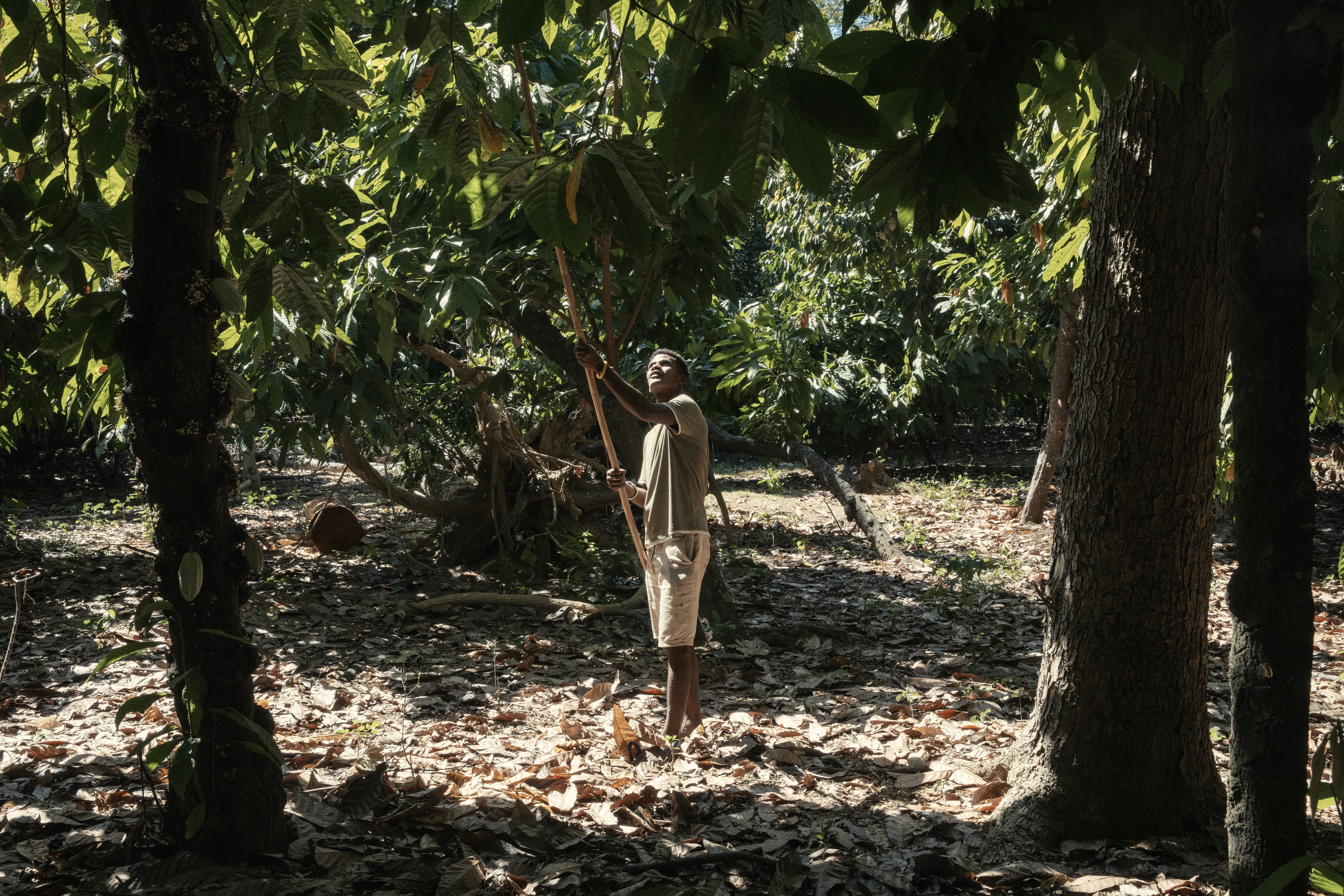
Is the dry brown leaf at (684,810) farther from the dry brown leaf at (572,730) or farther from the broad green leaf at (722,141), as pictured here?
the broad green leaf at (722,141)

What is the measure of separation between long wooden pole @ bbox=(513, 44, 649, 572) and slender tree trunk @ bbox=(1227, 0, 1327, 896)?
1.11 metres

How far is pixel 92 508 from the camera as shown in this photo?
9.52 meters

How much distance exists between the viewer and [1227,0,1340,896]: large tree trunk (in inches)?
48.6

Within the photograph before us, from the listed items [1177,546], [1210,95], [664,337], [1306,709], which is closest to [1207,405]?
[1177,546]

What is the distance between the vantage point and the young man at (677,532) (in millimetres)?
3830

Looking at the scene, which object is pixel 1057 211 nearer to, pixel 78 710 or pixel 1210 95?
pixel 1210 95

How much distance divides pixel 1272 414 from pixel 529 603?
204 inches

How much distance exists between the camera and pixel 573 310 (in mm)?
3053

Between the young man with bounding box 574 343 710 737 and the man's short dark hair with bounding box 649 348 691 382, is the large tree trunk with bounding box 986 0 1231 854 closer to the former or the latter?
the young man with bounding box 574 343 710 737

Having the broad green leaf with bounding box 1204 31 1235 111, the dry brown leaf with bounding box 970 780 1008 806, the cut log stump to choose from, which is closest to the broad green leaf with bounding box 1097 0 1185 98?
the broad green leaf with bounding box 1204 31 1235 111

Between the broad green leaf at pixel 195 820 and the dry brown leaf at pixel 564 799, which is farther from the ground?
the broad green leaf at pixel 195 820

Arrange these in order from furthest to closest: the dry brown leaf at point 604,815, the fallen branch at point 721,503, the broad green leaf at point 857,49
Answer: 1. the fallen branch at point 721,503
2. the dry brown leaf at point 604,815
3. the broad green leaf at point 857,49

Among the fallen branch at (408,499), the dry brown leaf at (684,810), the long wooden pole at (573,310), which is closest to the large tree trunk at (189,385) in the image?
the long wooden pole at (573,310)

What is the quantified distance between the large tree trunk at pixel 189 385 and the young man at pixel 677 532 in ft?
5.60
